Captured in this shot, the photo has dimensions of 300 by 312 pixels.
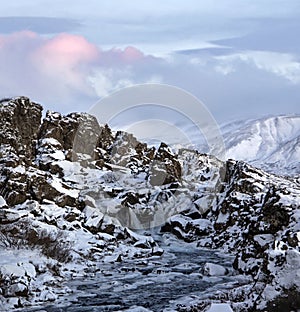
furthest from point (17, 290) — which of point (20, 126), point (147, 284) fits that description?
point (20, 126)

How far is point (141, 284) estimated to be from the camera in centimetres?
4825

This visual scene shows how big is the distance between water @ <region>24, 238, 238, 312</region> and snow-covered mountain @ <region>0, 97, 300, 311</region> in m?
0.34

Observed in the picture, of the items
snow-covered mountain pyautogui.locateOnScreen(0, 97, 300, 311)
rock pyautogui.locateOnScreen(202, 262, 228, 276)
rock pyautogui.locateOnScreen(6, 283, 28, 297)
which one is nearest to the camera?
rock pyautogui.locateOnScreen(6, 283, 28, 297)

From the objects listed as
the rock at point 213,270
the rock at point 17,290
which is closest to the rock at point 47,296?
the rock at point 17,290

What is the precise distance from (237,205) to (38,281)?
154ft

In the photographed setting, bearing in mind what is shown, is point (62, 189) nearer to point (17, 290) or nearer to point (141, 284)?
point (141, 284)

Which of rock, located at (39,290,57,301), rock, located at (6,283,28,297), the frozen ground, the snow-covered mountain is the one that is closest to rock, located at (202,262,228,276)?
the frozen ground

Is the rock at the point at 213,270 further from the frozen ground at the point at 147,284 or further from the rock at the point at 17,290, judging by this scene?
the rock at the point at 17,290

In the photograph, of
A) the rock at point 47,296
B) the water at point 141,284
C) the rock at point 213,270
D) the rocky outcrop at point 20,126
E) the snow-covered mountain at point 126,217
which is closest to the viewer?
the water at point 141,284

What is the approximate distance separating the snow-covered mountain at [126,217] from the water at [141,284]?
13.2 inches

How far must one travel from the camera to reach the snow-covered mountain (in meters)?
39.3

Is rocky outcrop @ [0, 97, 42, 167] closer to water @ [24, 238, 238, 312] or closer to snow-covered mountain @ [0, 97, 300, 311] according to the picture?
snow-covered mountain @ [0, 97, 300, 311]

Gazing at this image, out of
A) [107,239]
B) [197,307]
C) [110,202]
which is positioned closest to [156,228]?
[110,202]

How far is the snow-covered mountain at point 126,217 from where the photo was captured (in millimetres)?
39344
